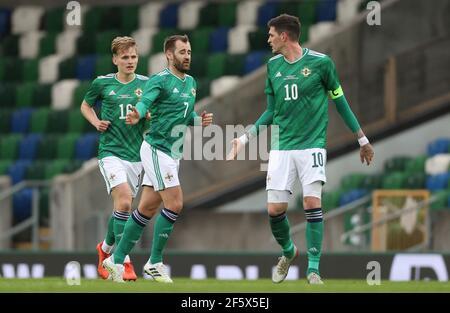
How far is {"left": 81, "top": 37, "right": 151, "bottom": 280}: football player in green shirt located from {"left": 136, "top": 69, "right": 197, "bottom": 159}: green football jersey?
2.21 ft

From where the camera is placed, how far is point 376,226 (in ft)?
58.7

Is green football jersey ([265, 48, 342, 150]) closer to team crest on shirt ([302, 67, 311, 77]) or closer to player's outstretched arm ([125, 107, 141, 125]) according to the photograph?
team crest on shirt ([302, 67, 311, 77])

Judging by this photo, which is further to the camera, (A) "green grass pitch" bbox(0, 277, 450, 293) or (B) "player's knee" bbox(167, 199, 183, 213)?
(B) "player's knee" bbox(167, 199, 183, 213)

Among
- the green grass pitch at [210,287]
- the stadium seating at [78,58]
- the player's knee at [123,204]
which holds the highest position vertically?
the stadium seating at [78,58]

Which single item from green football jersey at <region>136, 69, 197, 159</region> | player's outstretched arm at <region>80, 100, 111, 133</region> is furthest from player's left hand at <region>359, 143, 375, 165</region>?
player's outstretched arm at <region>80, 100, 111, 133</region>

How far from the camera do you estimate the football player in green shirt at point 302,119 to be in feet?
40.9

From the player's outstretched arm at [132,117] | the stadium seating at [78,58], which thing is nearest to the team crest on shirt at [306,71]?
the player's outstretched arm at [132,117]

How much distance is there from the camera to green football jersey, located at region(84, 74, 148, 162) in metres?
13.5

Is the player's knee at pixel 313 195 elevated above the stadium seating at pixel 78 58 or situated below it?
below

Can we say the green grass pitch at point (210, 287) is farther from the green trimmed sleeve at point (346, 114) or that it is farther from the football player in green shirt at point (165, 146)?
the green trimmed sleeve at point (346, 114)

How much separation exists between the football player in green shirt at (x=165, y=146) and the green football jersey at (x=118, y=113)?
0.63 m

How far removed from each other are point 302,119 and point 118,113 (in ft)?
6.18

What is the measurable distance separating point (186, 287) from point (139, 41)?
1181 cm
